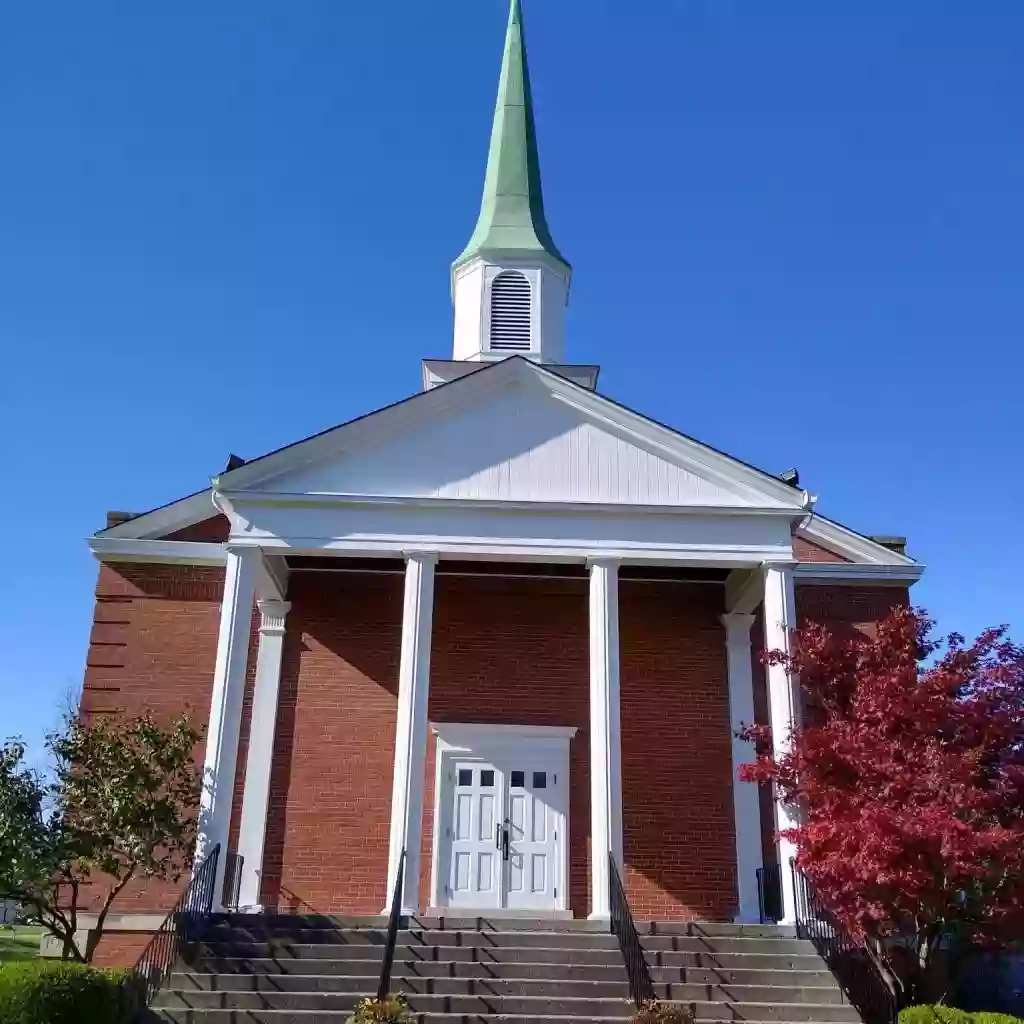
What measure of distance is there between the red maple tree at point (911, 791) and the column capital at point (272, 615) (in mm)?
8206

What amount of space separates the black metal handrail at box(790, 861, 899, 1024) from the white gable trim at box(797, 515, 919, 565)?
687 centimetres

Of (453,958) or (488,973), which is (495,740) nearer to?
(453,958)

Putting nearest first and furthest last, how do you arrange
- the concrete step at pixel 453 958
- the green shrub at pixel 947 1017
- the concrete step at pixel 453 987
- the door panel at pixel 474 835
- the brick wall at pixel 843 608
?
the green shrub at pixel 947 1017 → the concrete step at pixel 453 987 → the concrete step at pixel 453 958 → the door panel at pixel 474 835 → the brick wall at pixel 843 608

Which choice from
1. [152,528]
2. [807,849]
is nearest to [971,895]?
[807,849]

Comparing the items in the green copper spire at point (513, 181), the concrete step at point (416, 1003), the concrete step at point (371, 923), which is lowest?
the concrete step at point (416, 1003)

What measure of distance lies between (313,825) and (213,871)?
3957 mm

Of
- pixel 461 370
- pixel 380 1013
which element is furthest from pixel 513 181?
pixel 380 1013

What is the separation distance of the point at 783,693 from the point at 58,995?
9.71 m

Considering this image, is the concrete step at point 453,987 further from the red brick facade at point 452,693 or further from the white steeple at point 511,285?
the white steeple at point 511,285

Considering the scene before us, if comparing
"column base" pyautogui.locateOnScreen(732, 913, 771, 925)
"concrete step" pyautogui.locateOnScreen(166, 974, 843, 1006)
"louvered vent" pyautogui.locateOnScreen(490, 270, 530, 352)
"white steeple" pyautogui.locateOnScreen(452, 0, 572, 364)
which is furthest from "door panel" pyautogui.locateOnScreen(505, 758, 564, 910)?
"louvered vent" pyautogui.locateOnScreen(490, 270, 530, 352)

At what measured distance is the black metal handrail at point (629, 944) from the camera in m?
11.7

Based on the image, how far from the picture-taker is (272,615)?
18.7m

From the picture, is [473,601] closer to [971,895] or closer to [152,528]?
[152,528]

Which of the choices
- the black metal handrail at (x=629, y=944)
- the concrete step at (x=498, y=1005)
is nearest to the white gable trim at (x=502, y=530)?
the black metal handrail at (x=629, y=944)
